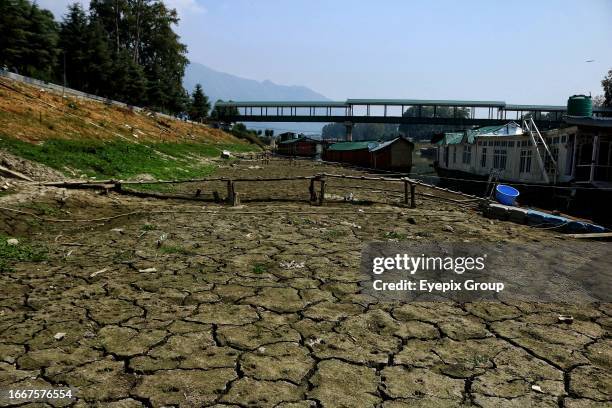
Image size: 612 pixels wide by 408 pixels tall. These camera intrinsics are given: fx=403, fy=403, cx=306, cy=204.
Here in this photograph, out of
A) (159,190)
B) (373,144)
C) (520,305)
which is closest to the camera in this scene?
(520,305)

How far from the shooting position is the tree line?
105ft

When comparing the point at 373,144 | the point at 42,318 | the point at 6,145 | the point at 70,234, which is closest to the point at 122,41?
the point at 373,144

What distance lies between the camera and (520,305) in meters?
5.46

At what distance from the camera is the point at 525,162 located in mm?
22609

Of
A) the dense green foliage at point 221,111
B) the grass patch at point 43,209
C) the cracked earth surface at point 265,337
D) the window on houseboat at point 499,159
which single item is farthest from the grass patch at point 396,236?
the dense green foliage at point 221,111

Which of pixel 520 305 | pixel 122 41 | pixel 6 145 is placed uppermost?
pixel 122 41

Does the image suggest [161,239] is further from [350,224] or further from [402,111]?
[402,111]

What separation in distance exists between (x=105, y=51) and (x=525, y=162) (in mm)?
40394

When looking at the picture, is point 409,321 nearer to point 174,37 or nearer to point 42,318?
point 42,318

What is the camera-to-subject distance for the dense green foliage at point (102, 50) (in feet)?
104

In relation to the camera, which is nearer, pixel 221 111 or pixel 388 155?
pixel 388 155

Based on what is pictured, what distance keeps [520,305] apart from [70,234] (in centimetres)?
828

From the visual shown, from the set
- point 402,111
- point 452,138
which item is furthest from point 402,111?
point 452,138

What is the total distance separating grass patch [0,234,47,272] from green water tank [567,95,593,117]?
1159 inches
